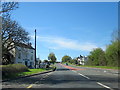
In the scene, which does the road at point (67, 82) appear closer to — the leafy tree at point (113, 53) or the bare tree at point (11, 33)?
the bare tree at point (11, 33)

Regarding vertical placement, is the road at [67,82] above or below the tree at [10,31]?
below

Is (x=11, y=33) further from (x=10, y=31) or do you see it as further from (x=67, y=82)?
(x=67, y=82)

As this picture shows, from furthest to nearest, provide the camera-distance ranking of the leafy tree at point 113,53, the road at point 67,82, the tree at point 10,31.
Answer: the leafy tree at point 113,53
the tree at point 10,31
the road at point 67,82

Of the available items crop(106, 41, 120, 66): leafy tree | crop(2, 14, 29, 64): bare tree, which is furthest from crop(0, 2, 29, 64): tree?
crop(106, 41, 120, 66): leafy tree

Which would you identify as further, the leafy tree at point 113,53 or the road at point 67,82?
the leafy tree at point 113,53

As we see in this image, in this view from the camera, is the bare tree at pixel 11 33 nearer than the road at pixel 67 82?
No

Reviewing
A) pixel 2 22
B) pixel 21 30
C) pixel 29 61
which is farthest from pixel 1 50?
pixel 29 61

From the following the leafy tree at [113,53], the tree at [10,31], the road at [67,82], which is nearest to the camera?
the road at [67,82]

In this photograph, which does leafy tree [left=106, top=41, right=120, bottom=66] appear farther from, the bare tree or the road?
the road

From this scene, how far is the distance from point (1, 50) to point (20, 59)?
4547 centimetres

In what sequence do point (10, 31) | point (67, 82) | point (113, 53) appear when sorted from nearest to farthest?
1. point (67, 82)
2. point (10, 31)
3. point (113, 53)

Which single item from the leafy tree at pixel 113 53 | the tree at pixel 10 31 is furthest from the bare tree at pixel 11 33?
the leafy tree at pixel 113 53

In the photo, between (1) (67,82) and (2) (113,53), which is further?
(2) (113,53)

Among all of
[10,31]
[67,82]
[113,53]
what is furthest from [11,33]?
[113,53]
